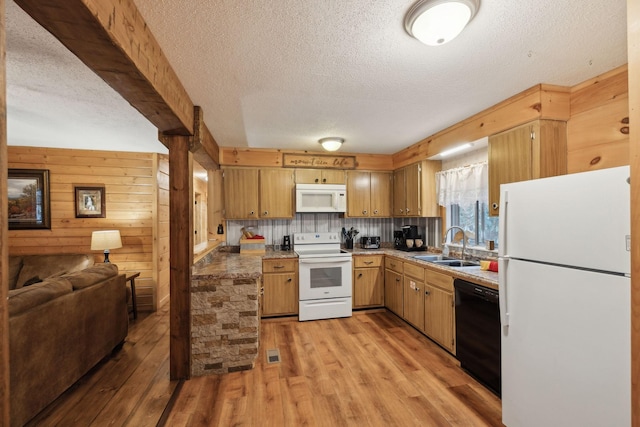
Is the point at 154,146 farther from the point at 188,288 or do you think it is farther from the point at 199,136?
the point at 188,288

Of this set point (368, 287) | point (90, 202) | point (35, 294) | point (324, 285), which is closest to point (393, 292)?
Answer: point (368, 287)

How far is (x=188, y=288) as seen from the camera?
2.29 m

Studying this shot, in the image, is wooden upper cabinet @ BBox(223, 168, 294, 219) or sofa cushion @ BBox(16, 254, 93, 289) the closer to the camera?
sofa cushion @ BBox(16, 254, 93, 289)

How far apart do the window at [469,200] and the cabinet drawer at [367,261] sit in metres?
0.96

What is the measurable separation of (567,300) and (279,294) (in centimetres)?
288

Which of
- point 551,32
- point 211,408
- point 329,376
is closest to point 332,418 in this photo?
point 329,376

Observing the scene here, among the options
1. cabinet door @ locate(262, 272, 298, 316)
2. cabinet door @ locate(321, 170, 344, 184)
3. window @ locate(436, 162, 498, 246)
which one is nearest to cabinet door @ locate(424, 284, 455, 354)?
window @ locate(436, 162, 498, 246)

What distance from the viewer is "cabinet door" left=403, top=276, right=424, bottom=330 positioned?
10.2ft

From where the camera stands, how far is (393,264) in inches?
146

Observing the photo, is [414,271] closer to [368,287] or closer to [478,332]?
[368,287]

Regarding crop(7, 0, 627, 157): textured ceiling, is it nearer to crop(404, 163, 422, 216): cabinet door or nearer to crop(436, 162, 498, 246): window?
crop(436, 162, 498, 246): window

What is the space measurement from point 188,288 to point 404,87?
229 centimetres

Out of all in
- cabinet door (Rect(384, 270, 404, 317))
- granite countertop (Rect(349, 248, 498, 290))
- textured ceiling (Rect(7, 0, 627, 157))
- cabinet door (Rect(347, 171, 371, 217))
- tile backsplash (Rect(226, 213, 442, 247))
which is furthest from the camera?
cabinet door (Rect(347, 171, 371, 217))

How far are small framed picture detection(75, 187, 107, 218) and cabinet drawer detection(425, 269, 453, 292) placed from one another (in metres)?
4.30
